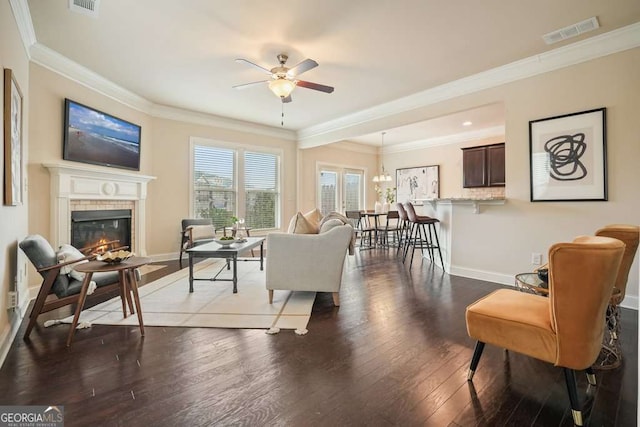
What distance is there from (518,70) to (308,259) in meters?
3.45

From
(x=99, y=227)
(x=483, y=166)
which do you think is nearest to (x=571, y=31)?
(x=483, y=166)

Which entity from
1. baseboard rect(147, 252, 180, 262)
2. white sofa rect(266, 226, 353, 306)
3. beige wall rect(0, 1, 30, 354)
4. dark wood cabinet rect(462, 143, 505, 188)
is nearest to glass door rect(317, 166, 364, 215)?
dark wood cabinet rect(462, 143, 505, 188)

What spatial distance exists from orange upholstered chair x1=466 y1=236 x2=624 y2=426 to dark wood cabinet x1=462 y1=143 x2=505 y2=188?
208 inches

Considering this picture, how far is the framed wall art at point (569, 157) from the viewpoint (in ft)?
10.2

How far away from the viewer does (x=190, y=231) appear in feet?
16.4

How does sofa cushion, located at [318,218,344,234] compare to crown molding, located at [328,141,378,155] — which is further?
crown molding, located at [328,141,378,155]

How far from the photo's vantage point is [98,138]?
4250 millimetres

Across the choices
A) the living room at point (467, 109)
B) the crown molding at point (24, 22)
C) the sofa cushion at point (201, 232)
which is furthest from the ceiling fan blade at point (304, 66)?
the sofa cushion at point (201, 232)

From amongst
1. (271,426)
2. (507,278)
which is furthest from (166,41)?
(507,278)

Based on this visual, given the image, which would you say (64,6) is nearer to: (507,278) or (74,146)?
(74,146)

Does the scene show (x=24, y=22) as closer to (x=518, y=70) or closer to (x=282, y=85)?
(x=282, y=85)

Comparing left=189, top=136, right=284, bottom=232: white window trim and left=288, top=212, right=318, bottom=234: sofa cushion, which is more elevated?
left=189, top=136, right=284, bottom=232: white window trim

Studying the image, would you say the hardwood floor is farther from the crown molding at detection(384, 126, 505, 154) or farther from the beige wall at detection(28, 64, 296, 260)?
the crown molding at detection(384, 126, 505, 154)

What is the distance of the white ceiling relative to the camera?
2621 millimetres
